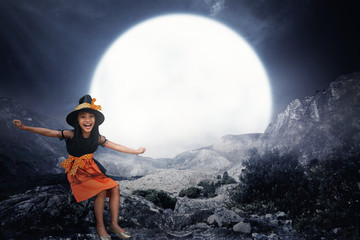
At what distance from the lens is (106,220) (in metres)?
3.74

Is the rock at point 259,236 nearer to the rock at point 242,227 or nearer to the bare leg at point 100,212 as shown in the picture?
the rock at point 242,227

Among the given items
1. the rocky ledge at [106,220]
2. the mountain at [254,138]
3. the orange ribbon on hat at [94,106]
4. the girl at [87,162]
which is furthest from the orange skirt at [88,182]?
the mountain at [254,138]

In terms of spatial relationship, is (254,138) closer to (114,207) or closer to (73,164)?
(114,207)

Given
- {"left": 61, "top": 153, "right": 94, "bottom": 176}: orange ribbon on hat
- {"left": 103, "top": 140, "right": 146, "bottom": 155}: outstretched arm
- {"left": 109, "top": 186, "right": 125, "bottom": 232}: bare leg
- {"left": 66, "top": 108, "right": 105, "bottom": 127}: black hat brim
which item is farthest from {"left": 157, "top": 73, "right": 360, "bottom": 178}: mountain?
{"left": 61, "top": 153, "right": 94, "bottom": 176}: orange ribbon on hat

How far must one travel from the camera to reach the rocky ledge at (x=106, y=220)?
2742 mm

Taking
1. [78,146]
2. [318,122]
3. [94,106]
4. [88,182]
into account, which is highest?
[318,122]

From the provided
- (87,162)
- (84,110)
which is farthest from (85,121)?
(87,162)

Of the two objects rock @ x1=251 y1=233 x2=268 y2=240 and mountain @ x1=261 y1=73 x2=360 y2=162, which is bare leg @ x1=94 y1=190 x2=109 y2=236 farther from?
mountain @ x1=261 y1=73 x2=360 y2=162

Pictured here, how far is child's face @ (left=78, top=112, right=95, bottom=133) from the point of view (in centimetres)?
314

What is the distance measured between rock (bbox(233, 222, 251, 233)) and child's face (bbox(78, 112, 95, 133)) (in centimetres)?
425

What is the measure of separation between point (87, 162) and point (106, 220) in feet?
5.50

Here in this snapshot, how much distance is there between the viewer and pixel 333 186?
483 centimetres

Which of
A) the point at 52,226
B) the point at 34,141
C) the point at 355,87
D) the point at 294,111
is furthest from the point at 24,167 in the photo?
the point at 355,87

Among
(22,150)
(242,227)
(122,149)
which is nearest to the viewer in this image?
(122,149)
